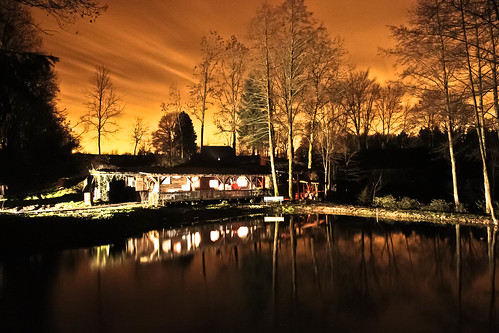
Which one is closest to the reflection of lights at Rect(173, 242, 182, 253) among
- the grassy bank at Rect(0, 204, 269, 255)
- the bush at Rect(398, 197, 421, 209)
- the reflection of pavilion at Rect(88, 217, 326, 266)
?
the reflection of pavilion at Rect(88, 217, 326, 266)

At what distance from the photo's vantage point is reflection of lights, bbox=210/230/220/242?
16.1 m

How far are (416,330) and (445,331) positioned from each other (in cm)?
50

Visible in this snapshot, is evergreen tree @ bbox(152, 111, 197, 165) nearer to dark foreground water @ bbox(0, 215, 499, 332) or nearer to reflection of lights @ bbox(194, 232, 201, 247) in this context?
reflection of lights @ bbox(194, 232, 201, 247)

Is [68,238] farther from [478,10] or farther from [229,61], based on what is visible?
[229,61]

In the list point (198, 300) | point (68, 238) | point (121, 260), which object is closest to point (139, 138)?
point (68, 238)

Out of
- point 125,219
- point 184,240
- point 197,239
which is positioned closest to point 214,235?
point 197,239

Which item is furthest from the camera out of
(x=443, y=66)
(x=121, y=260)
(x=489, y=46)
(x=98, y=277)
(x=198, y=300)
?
(x=443, y=66)

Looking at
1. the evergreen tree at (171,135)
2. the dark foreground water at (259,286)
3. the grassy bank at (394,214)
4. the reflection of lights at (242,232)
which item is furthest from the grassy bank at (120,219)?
the evergreen tree at (171,135)

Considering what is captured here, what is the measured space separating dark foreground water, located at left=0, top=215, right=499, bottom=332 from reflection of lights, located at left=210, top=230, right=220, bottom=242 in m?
0.94

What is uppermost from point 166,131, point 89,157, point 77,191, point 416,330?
point 166,131

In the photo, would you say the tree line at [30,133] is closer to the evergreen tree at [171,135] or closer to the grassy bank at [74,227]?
the grassy bank at [74,227]

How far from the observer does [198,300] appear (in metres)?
8.08

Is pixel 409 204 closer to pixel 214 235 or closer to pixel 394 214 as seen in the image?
pixel 394 214

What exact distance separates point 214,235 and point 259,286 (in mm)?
8413
